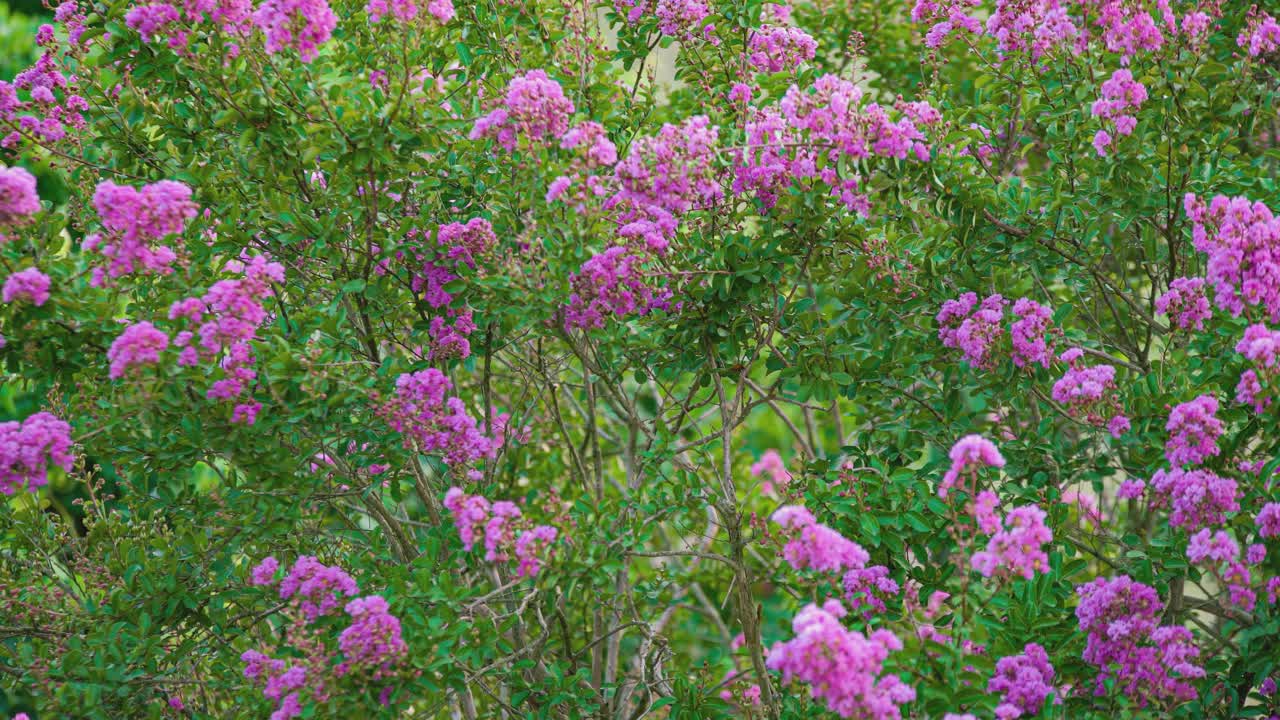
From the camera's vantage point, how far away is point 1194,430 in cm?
286

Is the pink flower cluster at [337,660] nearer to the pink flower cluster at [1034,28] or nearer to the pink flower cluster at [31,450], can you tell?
the pink flower cluster at [31,450]

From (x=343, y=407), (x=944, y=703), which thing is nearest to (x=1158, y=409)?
(x=944, y=703)

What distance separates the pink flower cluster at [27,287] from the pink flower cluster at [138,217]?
15 cm

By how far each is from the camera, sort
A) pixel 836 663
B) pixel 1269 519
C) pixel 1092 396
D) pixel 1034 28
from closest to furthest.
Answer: pixel 836 663, pixel 1269 519, pixel 1092 396, pixel 1034 28

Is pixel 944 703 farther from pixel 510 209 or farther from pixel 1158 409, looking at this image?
pixel 510 209

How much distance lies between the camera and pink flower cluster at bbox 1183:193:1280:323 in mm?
2848

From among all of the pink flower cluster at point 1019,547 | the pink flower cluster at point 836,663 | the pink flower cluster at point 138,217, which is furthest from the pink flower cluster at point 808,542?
the pink flower cluster at point 138,217

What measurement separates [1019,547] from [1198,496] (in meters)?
0.66

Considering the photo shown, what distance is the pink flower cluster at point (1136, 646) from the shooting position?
9.43ft

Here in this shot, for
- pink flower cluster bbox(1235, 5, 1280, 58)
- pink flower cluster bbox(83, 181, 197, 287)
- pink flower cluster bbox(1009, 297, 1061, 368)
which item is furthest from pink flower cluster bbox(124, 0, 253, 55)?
pink flower cluster bbox(1235, 5, 1280, 58)

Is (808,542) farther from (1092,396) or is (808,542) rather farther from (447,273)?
(447,273)

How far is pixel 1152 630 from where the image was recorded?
2967mm

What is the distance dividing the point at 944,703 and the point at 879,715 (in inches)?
13.7

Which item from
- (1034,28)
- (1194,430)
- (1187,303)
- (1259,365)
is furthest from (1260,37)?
(1194,430)
